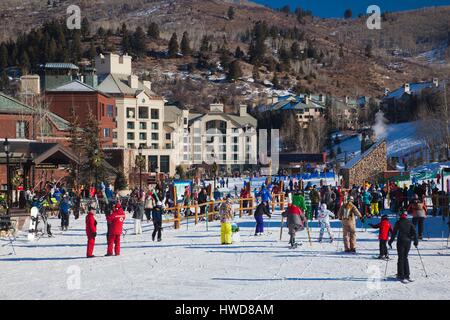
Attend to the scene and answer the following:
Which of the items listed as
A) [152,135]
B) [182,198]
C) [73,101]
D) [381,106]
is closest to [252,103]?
[381,106]

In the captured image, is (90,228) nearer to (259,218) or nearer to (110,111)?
(259,218)

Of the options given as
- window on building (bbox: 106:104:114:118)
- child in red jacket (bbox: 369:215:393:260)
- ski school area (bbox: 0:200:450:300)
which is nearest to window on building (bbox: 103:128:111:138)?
window on building (bbox: 106:104:114:118)

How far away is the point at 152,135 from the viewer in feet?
279

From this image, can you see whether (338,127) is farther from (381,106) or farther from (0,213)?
(0,213)

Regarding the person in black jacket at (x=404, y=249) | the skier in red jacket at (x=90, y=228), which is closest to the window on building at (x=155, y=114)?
the skier in red jacket at (x=90, y=228)

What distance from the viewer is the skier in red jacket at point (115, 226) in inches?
674

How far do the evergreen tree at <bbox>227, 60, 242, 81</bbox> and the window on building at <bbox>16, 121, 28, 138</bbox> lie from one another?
492 feet

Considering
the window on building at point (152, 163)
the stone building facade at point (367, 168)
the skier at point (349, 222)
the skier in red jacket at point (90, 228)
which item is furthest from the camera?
the window on building at point (152, 163)

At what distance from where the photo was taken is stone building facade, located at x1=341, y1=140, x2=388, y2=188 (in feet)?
140

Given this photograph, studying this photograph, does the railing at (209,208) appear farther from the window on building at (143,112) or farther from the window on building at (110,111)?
the window on building at (143,112)

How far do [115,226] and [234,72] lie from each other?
179360 millimetres

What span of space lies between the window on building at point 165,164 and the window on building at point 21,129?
35.9 meters

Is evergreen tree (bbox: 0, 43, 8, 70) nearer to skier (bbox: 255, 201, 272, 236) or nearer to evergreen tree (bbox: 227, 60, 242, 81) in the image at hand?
evergreen tree (bbox: 227, 60, 242, 81)

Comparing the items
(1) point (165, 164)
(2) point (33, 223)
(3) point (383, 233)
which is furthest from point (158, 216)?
(1) point (165, 164)
